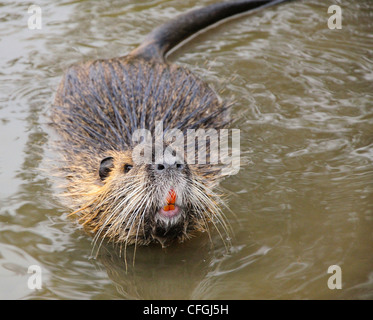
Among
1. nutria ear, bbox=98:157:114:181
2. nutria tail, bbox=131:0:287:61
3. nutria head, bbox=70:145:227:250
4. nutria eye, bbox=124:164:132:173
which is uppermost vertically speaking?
nutria tail, bbox=131:0:287:61

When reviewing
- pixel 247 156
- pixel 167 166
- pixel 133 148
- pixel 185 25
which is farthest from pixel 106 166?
pixel 185 25

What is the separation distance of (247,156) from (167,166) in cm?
127

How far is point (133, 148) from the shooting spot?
383cm

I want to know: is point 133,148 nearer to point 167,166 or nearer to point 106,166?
point 106,166

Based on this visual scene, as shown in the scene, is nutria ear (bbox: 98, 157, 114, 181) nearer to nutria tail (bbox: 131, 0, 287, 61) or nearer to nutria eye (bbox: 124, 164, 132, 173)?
nutria eye (bbox: 124, 164, 132, 173)

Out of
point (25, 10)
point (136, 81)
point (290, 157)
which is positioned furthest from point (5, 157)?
point (25, 10)

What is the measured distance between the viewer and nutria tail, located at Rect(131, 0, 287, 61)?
5.46 metres

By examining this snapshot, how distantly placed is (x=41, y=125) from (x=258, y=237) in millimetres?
1960

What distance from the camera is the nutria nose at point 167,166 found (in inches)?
134

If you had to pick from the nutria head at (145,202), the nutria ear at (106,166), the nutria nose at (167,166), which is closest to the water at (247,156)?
the nutria head at (145,202)

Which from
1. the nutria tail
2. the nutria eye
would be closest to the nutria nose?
the nutria eye

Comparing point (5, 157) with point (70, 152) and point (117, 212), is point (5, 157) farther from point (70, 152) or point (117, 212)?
point (117, 212)

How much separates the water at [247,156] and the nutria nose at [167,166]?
552 millimetres

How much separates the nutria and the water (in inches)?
5.8
